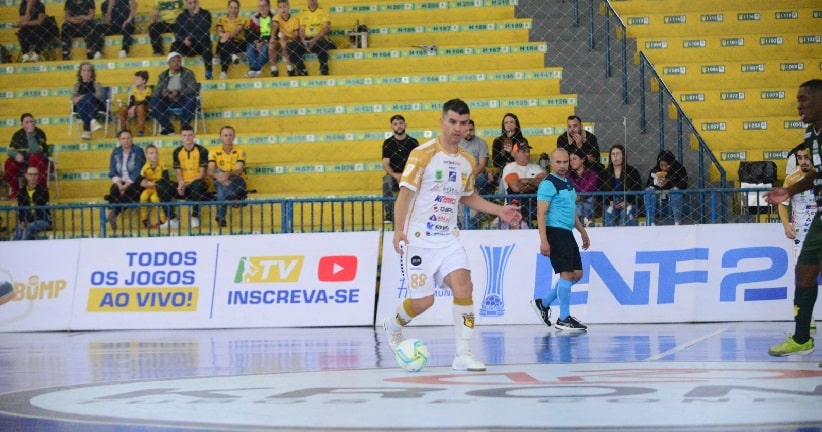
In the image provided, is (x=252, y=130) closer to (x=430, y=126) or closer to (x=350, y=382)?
(x=430, y=126)

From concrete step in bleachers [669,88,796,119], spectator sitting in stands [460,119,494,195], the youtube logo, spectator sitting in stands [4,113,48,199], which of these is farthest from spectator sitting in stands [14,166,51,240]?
concrete step in bleachers [669,88,796,119]

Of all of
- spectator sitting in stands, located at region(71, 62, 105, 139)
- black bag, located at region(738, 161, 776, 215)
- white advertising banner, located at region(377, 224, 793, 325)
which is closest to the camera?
white advertising banner, located at region(377, 224, 793, 325)

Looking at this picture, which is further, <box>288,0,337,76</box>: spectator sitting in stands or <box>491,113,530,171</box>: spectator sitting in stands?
<box>288,0,337,76</box>: spectator sitting in stands

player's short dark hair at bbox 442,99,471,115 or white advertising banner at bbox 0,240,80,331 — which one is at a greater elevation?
player's short dark hair at bbox 442,99,471,115

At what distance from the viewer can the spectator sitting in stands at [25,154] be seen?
22266 millimetres

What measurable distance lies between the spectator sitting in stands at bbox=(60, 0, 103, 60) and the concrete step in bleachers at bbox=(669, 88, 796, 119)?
11.8 meters

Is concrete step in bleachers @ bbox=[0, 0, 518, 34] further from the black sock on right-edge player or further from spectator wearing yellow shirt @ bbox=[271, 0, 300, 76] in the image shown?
the black sock on right-edge player

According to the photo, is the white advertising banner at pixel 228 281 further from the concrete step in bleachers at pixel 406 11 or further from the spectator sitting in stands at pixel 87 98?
the concrete step in bleachers at pixel 406 11

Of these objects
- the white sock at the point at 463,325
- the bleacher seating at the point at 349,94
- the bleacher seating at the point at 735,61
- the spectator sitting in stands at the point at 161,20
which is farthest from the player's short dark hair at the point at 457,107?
the spectator sitting in stands at the point at 161,20

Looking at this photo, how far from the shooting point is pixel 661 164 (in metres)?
20.0

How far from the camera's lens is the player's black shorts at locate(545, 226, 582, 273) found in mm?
15664

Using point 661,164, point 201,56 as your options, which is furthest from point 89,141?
point 661,164

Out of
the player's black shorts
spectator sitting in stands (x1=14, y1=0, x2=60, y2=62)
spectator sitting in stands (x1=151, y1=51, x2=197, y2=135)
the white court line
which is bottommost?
the white court line

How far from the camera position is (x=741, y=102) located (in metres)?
23.9
